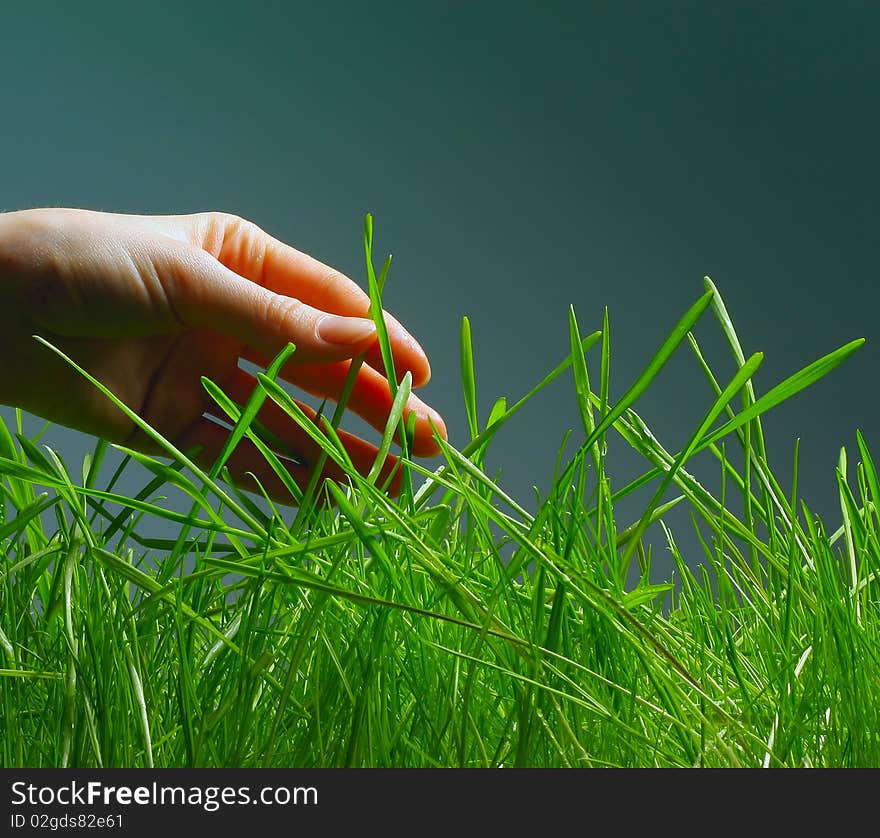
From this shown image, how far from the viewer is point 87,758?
0.75 feet

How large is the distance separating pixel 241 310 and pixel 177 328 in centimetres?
8

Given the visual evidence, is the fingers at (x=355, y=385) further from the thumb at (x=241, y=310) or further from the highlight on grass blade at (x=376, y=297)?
the highlight on grass blade at (x=376, y=297)

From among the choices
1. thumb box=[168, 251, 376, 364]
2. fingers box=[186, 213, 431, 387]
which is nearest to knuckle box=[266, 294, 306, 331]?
thumb box=[168, 251, 376, 364]

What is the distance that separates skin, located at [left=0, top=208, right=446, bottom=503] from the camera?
495mm

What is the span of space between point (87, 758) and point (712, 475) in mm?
2412

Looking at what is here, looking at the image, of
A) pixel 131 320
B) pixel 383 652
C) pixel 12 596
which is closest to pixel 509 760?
pixel 383 652

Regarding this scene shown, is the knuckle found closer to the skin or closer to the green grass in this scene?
the skin

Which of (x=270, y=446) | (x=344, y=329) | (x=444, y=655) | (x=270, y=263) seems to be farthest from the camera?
(x=270, y=263)

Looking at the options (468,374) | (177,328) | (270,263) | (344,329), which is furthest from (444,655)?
(270,263)

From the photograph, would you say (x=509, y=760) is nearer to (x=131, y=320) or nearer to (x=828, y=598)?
(x=828, y=598)

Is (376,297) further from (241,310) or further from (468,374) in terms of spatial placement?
(241,310)

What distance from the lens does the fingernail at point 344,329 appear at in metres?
0.41

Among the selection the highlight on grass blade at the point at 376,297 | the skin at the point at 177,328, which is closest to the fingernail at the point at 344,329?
the skin at the point at 177,328

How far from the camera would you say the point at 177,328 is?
552mm
